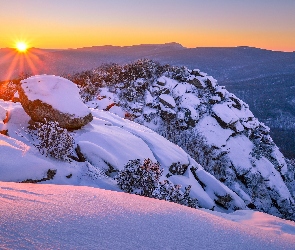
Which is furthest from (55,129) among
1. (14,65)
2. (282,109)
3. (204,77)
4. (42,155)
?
(282,109)

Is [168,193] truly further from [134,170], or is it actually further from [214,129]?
[214,129]

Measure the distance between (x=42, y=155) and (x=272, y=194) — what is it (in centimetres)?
2748

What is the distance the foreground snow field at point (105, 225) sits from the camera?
10.5 ft

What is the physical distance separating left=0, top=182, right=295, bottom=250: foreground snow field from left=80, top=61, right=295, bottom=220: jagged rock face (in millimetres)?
22461

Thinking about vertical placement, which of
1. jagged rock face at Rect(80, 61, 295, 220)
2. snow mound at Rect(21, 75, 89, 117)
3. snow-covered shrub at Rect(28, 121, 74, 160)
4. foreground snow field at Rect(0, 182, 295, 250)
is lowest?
jagged rock face at Rect(80, 61, 295, 220)

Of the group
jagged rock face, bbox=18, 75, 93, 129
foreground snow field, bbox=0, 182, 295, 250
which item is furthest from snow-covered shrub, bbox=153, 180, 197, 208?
jagged rock face, bbox=18, 75, 93, 129

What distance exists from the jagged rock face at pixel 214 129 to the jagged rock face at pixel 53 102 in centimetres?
1732

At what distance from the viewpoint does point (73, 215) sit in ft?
13.3

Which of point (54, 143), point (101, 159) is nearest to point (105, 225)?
point (54, 143)

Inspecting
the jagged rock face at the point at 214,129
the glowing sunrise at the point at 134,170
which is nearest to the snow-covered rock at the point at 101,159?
the glowing sunrise at the point at 134,170

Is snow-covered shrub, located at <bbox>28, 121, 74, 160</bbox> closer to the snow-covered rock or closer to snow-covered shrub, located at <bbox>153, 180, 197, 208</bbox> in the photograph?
the snow-covered rock

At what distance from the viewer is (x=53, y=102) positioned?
38.0 ft

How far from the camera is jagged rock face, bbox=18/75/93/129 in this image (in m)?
11.5

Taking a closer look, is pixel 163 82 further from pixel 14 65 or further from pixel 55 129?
pixel 14 65
